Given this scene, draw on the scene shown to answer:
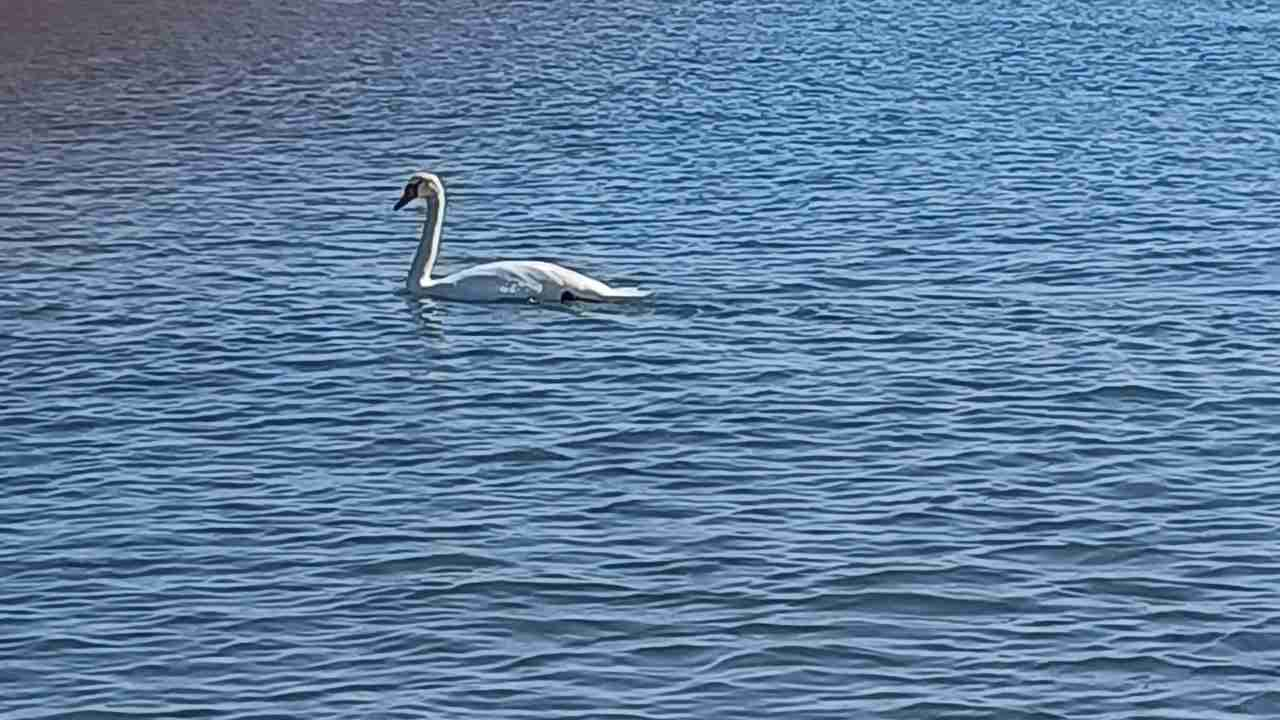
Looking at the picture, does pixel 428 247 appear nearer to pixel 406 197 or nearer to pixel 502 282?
pixel 502 282

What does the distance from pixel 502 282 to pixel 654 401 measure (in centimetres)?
442

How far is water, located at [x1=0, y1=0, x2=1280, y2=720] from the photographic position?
18.2m

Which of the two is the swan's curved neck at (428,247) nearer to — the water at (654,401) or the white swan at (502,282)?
the white swan at (502,282)

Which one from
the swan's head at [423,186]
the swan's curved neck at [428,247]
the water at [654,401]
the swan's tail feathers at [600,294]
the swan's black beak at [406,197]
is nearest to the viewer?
the water at [654,401]

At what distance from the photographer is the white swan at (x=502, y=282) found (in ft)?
92.5

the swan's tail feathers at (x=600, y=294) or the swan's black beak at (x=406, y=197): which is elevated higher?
the swan's black beak at (x=406, y=197)

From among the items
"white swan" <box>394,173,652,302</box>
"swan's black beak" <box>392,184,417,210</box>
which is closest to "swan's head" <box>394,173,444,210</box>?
"swan's black beak" <box>392,184,417,210</box>

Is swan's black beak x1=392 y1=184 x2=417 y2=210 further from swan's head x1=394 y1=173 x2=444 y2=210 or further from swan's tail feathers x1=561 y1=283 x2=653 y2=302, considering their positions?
swan's tail feathers x1=561 y1=283 x2=653 y2=302

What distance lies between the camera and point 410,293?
29.3 metres

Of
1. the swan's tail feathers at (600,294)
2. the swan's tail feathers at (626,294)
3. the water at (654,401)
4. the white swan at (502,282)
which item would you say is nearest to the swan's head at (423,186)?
the white swan at (502,282)

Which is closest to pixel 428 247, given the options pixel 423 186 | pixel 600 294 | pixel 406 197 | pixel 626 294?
pixel 423 186

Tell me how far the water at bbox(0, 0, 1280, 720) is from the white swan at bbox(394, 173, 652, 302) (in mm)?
172

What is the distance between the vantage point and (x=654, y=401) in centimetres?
2453

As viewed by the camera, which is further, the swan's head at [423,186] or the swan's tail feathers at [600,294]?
the swan's head at [423,186]
